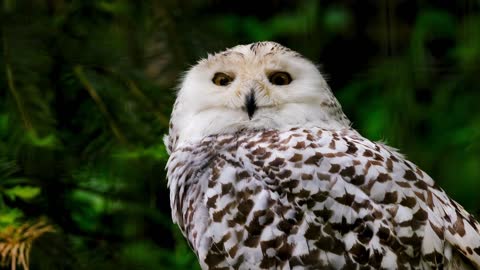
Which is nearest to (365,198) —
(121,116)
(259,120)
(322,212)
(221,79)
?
(322,212)

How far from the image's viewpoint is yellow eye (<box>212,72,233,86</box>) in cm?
235

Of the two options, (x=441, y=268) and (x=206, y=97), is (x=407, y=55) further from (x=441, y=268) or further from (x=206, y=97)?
(x=441, y=268)

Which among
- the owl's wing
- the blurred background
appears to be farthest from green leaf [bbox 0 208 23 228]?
the owl's wing

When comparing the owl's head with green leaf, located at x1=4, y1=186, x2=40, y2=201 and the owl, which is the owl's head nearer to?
the owl

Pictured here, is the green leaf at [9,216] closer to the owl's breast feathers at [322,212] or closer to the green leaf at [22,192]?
the green leaf at [22,192]

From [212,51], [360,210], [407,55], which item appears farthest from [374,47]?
[360,210]

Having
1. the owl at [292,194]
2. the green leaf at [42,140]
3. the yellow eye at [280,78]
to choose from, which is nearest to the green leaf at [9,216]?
the green leaf at [42,140]

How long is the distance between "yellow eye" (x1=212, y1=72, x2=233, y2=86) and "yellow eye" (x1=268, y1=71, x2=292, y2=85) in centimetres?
11

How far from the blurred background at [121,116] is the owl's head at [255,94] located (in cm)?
19

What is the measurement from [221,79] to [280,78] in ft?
0.52

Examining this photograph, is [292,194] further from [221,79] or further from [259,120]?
[221,79]

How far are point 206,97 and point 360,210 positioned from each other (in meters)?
0.58

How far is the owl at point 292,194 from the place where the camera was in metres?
1.99

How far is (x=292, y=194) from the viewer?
2.06m
